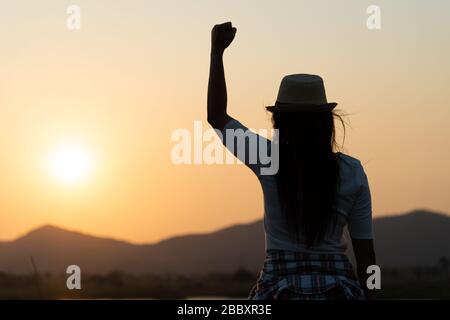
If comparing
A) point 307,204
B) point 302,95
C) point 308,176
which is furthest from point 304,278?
point 302,95

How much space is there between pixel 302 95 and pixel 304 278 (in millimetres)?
909

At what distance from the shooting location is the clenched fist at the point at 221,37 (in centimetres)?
508

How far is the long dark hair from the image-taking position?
4.77 m

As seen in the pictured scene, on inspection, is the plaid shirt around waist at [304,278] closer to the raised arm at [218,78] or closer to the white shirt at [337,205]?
the white shirt at [337,205]

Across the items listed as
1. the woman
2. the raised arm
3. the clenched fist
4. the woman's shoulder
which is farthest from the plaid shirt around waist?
the clenched fist

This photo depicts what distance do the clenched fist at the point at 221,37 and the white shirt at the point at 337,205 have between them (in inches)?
15.2

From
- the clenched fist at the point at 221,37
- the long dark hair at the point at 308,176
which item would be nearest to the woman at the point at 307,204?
the long dark hair at the point at 308,176

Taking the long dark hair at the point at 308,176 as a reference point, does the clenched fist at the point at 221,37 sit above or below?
above

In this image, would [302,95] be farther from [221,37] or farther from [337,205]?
[337,205]

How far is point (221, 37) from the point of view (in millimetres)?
5082
